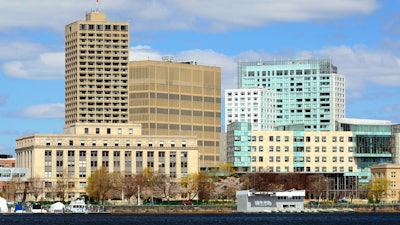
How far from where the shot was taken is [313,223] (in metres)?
163

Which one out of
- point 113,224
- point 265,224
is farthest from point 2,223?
point 265,224

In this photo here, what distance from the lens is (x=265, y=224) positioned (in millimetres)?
158250

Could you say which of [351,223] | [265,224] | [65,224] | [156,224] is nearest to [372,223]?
[351,223]

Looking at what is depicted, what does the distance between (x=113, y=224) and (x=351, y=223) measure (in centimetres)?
3490

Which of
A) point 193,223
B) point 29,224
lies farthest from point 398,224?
point 29,224

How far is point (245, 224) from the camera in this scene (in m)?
158

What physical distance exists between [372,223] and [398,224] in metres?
6.40

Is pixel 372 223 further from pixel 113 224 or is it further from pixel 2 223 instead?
pixel 2 223

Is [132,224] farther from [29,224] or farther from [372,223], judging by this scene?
[372,223]

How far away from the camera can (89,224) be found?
15662 centimetres

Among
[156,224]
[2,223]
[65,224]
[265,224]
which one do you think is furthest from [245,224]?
[2,223]

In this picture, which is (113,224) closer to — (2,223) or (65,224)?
(65,224)

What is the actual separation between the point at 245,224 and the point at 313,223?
1121 cm

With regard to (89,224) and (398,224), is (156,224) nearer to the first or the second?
(89,224)
